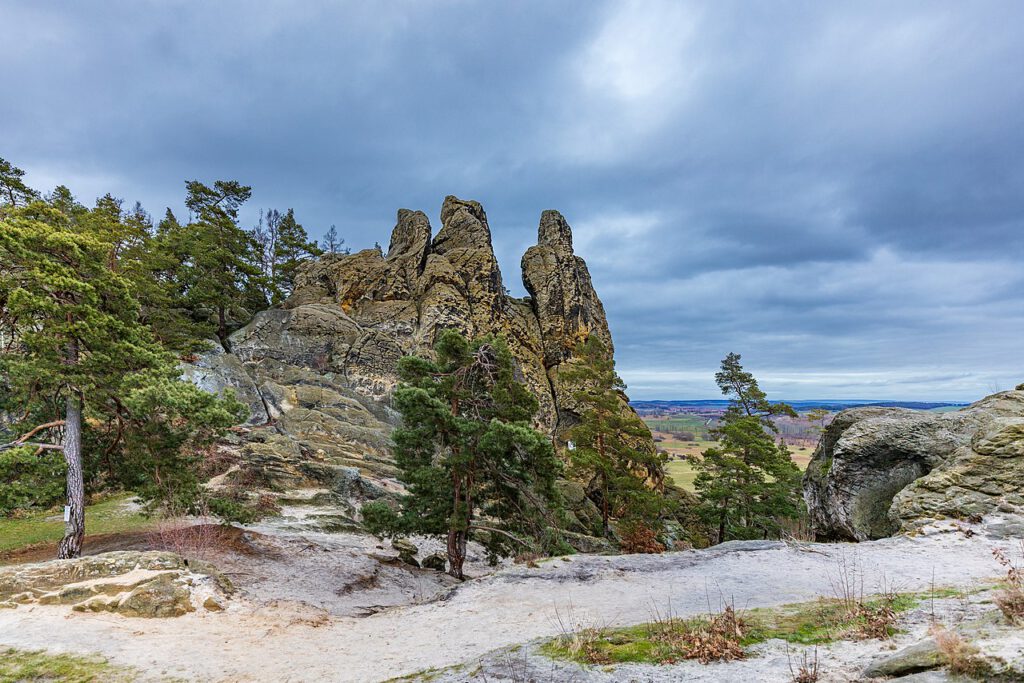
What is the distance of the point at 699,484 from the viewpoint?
27.6 m

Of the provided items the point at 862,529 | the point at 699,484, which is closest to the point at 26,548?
the point at 862,529

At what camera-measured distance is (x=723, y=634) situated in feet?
16.9

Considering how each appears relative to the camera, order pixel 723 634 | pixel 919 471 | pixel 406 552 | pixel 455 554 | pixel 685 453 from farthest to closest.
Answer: pixel 685 453
pixel 406 552
pixel 455 554
pixel 919 471
pixel 723 634

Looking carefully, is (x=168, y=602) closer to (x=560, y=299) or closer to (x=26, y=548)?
(x=26, y=548)

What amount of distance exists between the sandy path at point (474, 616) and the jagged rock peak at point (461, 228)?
134ft

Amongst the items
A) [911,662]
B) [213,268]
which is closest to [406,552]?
[911,662]

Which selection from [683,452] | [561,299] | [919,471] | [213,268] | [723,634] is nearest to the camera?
[723,634]

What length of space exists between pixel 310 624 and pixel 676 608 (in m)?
7.91

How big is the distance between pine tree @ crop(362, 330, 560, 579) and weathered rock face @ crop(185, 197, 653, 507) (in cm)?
1102

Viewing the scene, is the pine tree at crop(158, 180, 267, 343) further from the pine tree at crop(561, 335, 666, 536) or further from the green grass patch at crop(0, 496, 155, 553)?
the pine tree at crop(561, 335, 666, 536)

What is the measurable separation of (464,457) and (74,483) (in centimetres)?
1080

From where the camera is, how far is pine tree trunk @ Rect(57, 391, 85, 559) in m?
12.0

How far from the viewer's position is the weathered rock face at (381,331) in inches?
1144

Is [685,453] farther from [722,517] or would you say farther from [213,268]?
[213,268]
